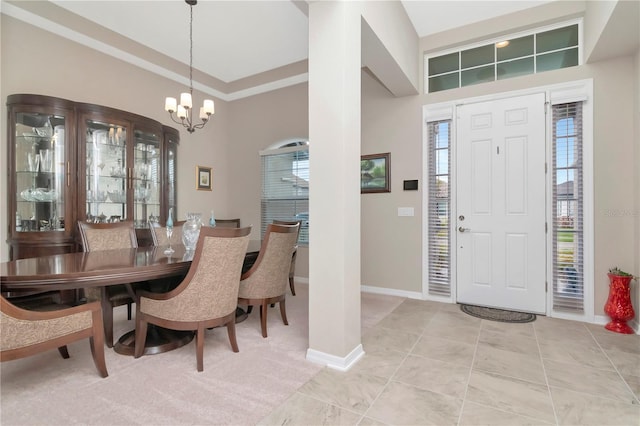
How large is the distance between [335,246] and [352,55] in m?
1.33

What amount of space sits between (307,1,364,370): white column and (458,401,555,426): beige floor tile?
0.76 metres

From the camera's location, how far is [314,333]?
2223 mm

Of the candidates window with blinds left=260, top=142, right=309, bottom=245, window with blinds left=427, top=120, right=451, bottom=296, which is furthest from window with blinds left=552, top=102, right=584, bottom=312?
window with blinds left=260, top=142, right=309, bottom=245

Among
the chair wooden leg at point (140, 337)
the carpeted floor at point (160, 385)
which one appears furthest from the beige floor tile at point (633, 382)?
the chair wooden leg at point (140, 337)

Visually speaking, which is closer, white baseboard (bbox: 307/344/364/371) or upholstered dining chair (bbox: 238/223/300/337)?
white baseboard (bbox: 307/344/364/371)

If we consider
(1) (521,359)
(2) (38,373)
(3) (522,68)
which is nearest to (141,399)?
(2) (38,373)

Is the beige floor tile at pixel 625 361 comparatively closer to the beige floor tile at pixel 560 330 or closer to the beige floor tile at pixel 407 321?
the beige floor tile at pixel 560 330

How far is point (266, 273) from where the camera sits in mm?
2629

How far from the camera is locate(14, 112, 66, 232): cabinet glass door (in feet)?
10.1

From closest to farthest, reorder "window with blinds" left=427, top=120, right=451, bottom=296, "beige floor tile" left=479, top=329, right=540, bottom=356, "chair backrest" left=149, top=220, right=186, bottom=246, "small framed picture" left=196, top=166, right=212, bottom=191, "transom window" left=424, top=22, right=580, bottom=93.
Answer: "beige floor tile" left=479, top=329, right=540, bottom=356
"transom window" left=424, top=22, right=580, bottom=93
"chair backrest" left=149, top=220, right=186, bottom=246
"window with blinds" left=427, top=120, right=451, bottom=296
"small framed picture" left=196, top=166, right=212, bottom=191

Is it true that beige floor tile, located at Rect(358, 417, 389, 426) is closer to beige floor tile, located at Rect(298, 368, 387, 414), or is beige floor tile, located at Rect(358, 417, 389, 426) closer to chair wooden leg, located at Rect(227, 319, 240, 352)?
beige floor tile, located at Rect(298, 368, 387, 414)

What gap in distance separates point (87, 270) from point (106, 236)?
1.28 m

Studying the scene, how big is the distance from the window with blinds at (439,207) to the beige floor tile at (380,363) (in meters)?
1.65

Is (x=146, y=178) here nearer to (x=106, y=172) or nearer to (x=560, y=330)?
(x=106, y=172)
